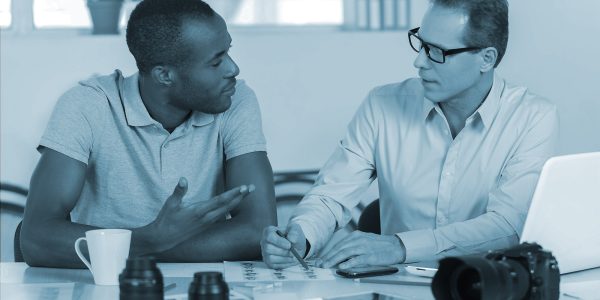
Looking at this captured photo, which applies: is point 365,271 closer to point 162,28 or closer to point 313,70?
point 162,28

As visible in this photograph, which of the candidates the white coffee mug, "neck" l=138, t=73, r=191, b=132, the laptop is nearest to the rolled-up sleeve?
"neck" l=138, t=73, r=191, b=132

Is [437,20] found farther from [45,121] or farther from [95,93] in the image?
[45,121]

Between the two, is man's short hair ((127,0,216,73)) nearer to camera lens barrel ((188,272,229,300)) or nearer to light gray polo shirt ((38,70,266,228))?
light gray polo shirt ((38,70,266,228))

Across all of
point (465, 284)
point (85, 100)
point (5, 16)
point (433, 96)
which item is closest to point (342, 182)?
point (433, 96)

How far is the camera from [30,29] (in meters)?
3.22

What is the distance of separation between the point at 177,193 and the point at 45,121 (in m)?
1.35

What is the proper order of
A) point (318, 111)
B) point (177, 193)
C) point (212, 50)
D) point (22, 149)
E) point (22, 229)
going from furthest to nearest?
1. point (318, 111)
2. point (22, 149)
3. point (212, 50)
4. point (22, 229)
5. point (177, 193)

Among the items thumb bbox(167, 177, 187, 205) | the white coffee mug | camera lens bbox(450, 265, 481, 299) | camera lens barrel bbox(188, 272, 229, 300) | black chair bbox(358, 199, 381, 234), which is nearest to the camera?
camera lens barrel bbox(188, 272, 229, 300)

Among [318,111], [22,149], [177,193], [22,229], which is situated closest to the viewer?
[177,193]

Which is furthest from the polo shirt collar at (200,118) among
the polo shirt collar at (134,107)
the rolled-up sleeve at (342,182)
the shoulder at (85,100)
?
the rolled-up sleeve at (342,182)

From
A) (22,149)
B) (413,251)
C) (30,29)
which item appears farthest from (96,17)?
(413,251)

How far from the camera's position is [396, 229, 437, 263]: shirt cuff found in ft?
6.98

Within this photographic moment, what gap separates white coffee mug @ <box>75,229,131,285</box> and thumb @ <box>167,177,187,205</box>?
0.59ft

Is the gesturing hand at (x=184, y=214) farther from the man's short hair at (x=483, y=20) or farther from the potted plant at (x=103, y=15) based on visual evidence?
the potted plant at (x=103, y=15)
